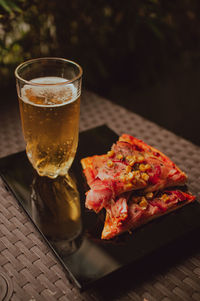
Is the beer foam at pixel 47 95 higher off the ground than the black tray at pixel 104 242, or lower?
higher

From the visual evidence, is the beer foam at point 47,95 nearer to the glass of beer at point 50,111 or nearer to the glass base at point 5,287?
the glass of beer at point 50,111

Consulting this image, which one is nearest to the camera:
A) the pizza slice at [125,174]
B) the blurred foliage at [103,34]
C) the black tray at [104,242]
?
the black tray at [104,242]

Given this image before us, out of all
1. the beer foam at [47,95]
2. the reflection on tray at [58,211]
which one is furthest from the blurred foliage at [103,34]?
the reflection on tray at [58,211]

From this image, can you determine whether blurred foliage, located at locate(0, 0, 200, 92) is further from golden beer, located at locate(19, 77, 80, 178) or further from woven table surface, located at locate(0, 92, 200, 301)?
woven table surface, located at locate(0, 92, 200, 301)

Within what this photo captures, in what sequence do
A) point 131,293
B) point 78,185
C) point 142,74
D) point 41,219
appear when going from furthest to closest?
point 142,74 → point 78,185 → point 41,219 → point 131,293

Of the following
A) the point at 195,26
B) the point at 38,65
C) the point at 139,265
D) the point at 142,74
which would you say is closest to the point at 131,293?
the point at 139,265

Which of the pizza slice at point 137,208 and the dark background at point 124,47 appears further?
the dark background at point 124,47

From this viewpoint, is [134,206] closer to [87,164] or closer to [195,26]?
[87,164]
